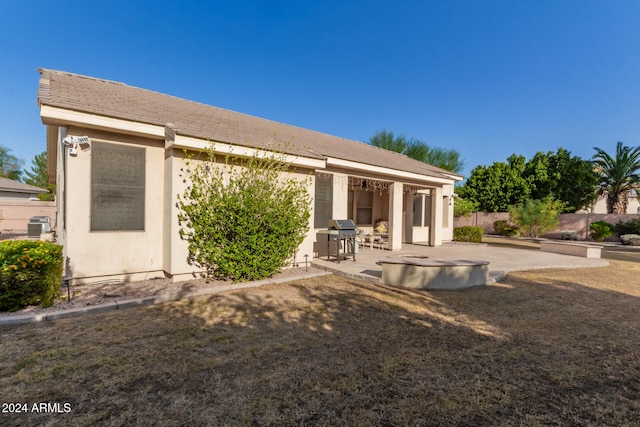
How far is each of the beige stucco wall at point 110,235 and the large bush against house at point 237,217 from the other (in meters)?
0.80

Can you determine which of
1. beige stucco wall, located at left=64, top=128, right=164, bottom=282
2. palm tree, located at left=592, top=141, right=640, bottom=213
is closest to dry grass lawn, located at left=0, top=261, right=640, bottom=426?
beige stucco wall, located at left=64, top=128, right=164, bottom=282

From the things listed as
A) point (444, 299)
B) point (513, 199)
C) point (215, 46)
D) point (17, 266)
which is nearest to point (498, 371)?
point (444, 299)

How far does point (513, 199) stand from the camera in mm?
28391

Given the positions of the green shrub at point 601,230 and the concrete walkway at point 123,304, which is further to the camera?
the green shrub at point 601,230

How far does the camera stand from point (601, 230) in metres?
22.1

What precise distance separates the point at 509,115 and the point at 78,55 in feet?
95.5

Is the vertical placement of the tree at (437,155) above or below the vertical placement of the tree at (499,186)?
above

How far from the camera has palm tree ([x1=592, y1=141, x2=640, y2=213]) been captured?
81.8 ft

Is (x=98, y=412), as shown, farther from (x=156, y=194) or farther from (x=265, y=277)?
(x=156, y=194)

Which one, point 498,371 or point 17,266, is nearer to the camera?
point 498,371

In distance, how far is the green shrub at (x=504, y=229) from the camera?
25469 mm

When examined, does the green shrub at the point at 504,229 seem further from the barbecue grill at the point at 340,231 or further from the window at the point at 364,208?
the barbecue grill at the point at 340,231

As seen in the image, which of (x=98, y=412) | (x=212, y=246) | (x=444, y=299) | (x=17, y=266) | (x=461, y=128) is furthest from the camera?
(x=461, y=128)

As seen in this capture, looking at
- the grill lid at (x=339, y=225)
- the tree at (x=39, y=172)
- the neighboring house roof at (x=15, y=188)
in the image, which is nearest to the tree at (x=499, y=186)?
the grill lid at (x=339, y=225)
